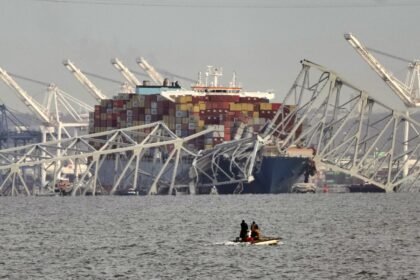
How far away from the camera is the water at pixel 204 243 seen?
292 ft

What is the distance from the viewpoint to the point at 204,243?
107500mm

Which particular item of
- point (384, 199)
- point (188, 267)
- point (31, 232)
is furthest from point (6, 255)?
point (384, 199)

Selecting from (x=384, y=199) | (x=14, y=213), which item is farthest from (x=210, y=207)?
(x=384, y=199)

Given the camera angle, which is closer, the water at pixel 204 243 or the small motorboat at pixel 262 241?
the water at pixel 204 243

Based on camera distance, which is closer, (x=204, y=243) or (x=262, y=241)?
(x=262, y=241)

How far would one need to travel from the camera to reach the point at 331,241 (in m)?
110

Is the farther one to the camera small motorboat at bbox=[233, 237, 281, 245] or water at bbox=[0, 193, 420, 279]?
small motorboat at bbox=[233, 237, 281, 245]

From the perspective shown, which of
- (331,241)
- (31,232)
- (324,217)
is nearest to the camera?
(331,241)

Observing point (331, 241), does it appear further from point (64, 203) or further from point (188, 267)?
point (64, 203)

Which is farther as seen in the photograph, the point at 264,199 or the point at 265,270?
the point at 264,199

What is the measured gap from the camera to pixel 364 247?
105 meters

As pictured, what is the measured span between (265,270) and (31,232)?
36034mm

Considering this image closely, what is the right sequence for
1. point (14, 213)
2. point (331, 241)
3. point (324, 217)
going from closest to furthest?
1. point (331, 241)
2. point (324, 217)
3. point (14, 213)

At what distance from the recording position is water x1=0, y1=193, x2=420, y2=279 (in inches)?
3504
